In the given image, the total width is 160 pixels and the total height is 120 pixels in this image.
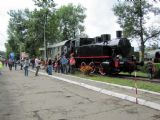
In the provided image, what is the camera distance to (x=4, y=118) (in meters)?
9.73

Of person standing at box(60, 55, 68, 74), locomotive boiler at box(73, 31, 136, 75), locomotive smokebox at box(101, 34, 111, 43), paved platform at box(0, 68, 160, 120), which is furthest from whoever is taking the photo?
person standing at box(60, 55, 68, 74)

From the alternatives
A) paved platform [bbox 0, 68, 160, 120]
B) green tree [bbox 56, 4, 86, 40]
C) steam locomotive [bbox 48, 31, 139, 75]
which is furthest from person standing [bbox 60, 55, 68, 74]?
green tree [bbox 56, 4, 86, 40]

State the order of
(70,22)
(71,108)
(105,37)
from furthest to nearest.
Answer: (70,22) → (105,37) → (71,108)

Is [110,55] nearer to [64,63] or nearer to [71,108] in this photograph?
[64,63]

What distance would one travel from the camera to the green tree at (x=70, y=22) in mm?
95875

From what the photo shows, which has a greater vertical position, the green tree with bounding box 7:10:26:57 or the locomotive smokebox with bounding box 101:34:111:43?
the green tree with bounding box 7:10:26:57

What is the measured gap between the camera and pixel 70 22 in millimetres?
96500

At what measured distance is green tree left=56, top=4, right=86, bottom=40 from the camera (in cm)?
9588

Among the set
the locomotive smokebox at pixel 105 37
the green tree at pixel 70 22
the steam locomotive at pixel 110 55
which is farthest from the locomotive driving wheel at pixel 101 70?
the green tree at pixel 70 22

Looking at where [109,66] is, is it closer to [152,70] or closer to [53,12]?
[152,70]

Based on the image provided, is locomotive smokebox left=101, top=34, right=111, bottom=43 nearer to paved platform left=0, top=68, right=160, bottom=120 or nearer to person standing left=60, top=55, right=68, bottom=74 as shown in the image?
person standing left=60, top=55, right=68, bottom=74

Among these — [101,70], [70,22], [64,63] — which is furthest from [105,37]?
[70,22]

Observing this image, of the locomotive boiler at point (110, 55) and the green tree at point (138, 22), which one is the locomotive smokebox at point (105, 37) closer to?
the locomotive boiler at point (110, 55)

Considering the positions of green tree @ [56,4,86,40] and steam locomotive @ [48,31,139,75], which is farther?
green tree @ [56,4,86,40]
